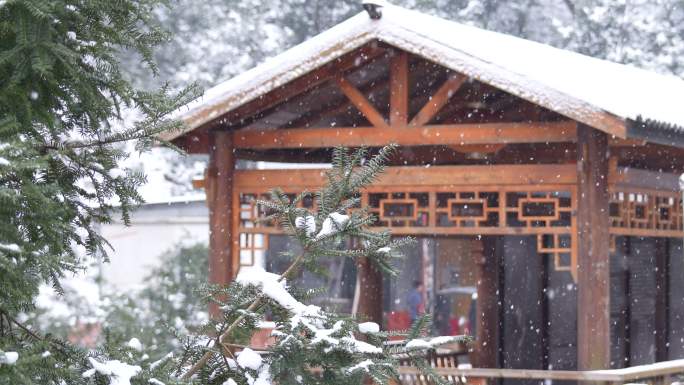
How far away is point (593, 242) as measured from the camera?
Result: 35.6ft

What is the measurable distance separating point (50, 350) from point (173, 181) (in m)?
33.0

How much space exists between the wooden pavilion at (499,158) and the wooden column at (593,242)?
0.04ft

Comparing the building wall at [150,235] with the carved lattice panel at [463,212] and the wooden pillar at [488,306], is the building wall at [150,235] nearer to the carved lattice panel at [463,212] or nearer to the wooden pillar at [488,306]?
the wooden pillar at [488,306]

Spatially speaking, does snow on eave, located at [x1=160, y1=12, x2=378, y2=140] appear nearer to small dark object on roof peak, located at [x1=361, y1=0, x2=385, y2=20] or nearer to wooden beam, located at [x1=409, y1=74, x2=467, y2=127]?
small dark object on roof peak, located at [x1=361, y1=0, x2=385, y2=20]

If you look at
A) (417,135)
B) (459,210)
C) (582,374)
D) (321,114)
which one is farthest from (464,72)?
(582,374)

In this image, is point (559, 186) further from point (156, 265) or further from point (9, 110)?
point (156, 265)

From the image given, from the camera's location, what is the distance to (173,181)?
37531 millimetres

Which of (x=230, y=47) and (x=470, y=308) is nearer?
(x=470, y=308)

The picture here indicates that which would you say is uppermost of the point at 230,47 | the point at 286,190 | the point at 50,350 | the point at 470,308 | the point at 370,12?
the point at 230,47

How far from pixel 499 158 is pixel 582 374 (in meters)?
4.10

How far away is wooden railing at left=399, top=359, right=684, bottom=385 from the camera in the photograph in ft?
34.1

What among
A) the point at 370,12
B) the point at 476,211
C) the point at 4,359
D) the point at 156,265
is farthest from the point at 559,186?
the point at 156,265

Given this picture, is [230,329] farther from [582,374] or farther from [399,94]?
[399,94]

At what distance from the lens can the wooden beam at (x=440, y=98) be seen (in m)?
11.3
